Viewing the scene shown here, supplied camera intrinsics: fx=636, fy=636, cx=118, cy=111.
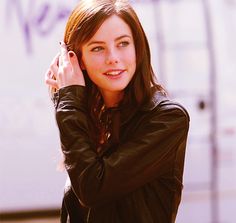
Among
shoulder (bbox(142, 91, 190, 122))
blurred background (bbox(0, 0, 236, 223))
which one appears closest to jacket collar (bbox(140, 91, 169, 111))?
shoulder (bbox(142, 91, 190, 122))

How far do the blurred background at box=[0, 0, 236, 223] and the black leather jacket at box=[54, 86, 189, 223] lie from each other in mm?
2216

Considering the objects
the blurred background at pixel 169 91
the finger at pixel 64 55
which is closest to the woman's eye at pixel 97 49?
the finger at pixel 64 55

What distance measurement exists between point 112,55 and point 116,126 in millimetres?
198

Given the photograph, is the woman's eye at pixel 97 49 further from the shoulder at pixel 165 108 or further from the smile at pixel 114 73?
Result: the shoulder at pixel 165 108

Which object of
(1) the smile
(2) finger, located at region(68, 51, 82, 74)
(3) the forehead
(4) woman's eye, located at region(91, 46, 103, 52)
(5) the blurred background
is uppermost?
(3) the forehead

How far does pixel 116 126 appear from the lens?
177 cm

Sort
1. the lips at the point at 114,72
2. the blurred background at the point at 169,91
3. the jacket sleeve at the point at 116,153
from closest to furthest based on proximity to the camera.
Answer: the jacket sleeve at the point at 116,153, the lips at the point at 114,72, the blurred background at the point at 169,91

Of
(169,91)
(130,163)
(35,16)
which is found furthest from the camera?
(169,91)

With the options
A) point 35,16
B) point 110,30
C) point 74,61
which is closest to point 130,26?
point 110,30

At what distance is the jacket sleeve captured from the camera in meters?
1.64

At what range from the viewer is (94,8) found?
174cm

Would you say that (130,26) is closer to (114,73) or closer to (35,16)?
(114,73)

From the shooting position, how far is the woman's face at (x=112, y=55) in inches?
68.1

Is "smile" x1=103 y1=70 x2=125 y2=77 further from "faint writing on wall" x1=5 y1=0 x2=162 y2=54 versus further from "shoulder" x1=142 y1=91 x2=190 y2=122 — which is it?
"faint writing on wall" x1=5 y1=0 x2=162 y2=54
